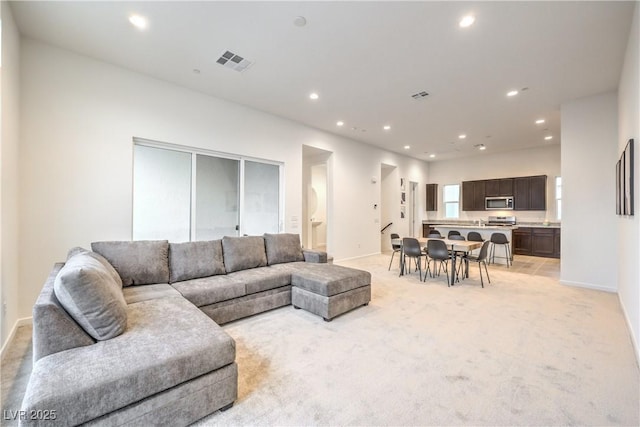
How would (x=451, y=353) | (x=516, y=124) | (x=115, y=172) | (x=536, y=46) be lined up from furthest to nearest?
(x=516, y=124) < (x=115, y=172) < (x=536, y=46) < (x=451, y=353)

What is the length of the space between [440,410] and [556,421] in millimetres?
661

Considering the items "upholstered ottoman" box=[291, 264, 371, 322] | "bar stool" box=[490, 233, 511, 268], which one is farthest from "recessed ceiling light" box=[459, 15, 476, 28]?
"bar stool" box=[490, 233, 511, 268]

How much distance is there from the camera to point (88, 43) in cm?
311

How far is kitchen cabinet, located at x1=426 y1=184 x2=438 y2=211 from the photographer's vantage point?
387 inches

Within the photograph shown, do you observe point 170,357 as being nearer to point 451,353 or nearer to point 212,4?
point 451,353

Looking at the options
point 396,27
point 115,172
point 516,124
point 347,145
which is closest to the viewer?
point 396,27

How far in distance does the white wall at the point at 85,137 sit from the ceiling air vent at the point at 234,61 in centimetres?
106

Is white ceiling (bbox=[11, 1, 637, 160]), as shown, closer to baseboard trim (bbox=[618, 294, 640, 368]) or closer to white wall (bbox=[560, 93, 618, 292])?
white wall (bbox=[560, 93, 618, 292])

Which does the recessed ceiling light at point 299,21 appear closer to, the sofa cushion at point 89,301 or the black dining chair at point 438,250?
the sofa cushion at point 89,301

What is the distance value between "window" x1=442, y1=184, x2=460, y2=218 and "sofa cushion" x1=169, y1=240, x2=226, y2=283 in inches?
338

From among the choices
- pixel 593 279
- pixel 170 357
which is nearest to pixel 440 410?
pixel 170 357

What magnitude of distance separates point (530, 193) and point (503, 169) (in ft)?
3.61

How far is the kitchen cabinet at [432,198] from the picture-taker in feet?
32.2

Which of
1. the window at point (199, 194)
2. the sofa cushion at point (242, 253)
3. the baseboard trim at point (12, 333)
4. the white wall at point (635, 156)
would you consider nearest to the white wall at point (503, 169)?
the white wall at point (635, 156)
